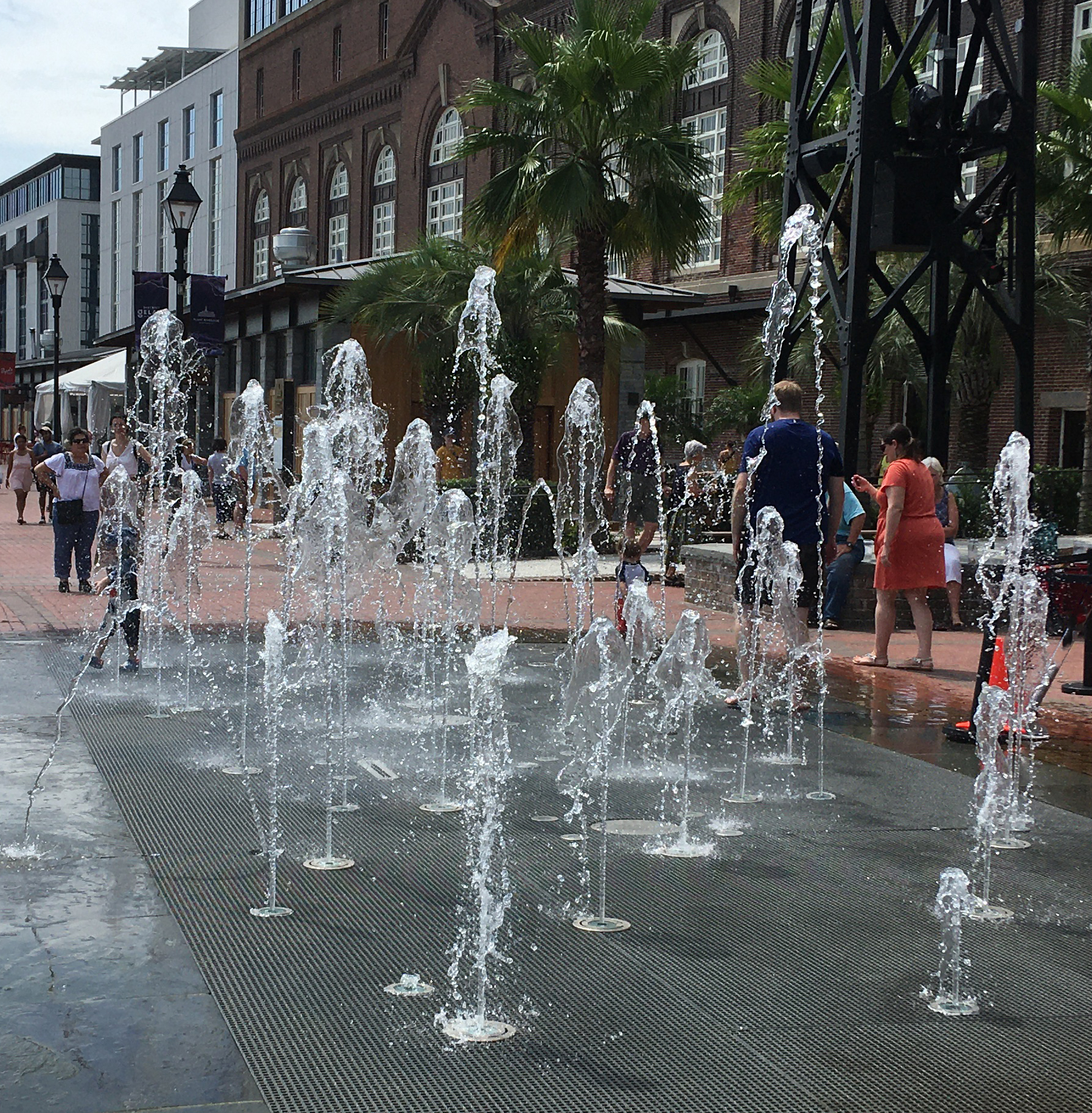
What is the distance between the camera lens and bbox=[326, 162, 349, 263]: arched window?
4600cm

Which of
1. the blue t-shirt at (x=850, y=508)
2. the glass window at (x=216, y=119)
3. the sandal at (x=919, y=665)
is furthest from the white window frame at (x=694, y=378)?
the glass window at (x=216, y=119)

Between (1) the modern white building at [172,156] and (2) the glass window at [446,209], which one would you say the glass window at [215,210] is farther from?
(2) the glass window at [446,209]

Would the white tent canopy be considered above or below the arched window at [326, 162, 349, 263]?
below

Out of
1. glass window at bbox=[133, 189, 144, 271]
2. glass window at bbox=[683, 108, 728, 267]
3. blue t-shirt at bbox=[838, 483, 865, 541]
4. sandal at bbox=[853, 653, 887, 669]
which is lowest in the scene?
sandal at bbox=[853, 653, 887, 669]

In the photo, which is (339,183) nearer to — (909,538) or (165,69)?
(165,69)

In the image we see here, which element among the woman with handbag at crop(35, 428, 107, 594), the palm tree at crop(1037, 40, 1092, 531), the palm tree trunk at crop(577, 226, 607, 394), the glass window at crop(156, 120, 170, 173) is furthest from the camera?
the glass window at crop(156, 120, 170, 173)

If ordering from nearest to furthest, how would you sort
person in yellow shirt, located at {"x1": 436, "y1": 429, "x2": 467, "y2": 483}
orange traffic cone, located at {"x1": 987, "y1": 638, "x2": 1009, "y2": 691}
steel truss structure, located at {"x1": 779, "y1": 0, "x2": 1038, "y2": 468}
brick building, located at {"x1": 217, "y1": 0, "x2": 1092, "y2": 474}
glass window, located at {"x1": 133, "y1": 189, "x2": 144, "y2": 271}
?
1. orange traffic cone, located at {"x1": 987, "y1": 638, "x2": 1009, "y2": 691}
2. steel truss structure, located at {"x1": 779, "y1": 0, "x2": 1038, "y2": 468}
3. person in yellow shirt, located at {"x1": 436, "y1": 429, "x2": 467, "y2": 483}
4. brick building, located at {"x1": 217, "y1": 0, "x2": 1092, "y2": 474}
5. glass window, located at {"x1": 133, "y1": 189, "x2": 144, "y2": 271}

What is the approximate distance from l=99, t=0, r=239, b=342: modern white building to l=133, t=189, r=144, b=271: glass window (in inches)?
2.0

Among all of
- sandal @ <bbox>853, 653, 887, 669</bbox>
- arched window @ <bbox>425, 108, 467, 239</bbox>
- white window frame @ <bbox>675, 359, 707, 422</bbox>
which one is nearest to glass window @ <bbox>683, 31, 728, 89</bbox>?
white window frame @ <bbox>675, 359, 707, 422</bbox>

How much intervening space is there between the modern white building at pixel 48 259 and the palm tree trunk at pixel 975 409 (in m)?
58.6

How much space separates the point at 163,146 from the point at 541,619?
2077 inches

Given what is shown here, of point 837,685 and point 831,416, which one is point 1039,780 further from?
point 831,416

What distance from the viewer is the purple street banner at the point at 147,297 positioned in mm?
19453

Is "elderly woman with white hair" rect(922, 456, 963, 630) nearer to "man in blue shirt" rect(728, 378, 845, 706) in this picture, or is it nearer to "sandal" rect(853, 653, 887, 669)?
"sandal" rect(853, 653, 887, 669)
